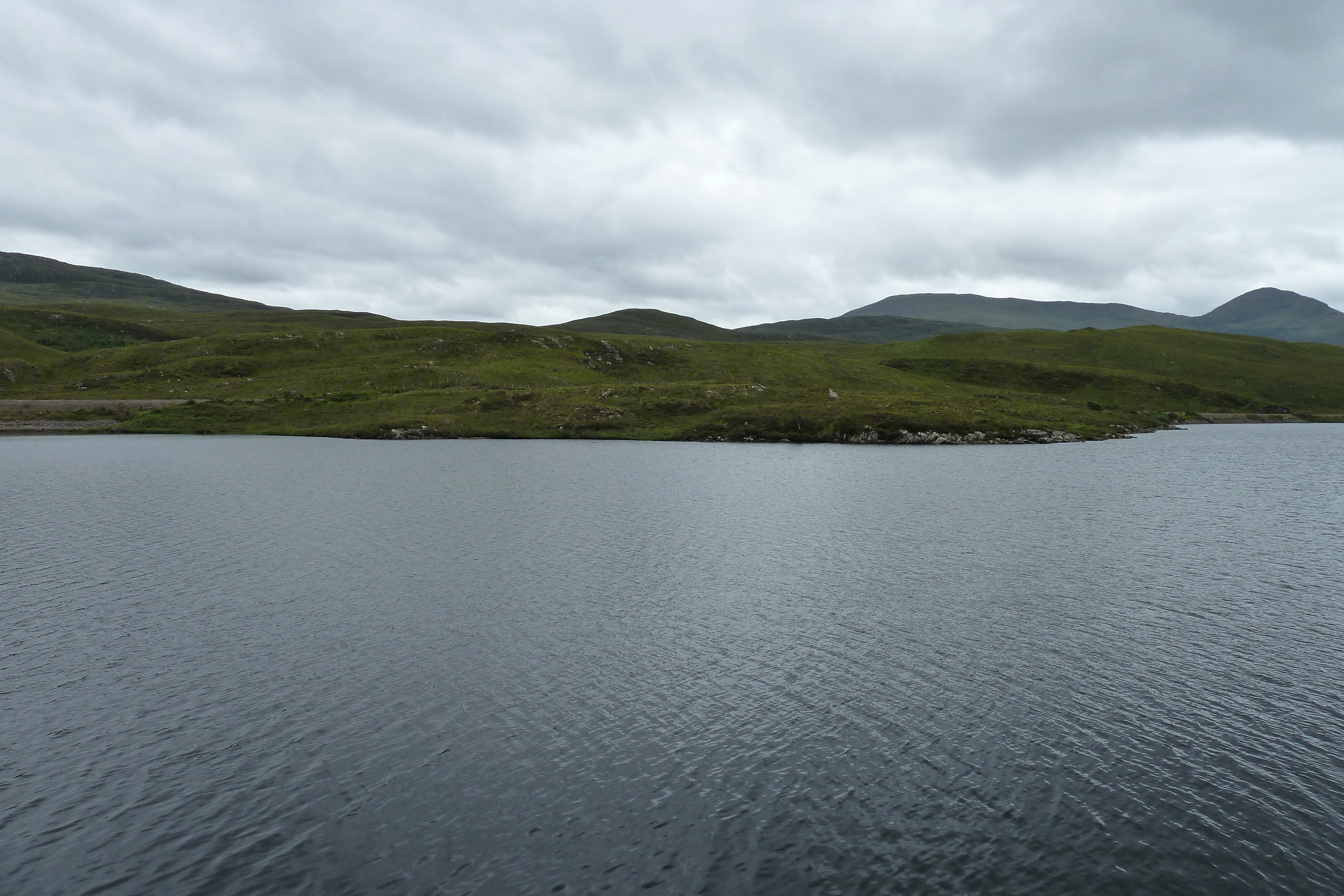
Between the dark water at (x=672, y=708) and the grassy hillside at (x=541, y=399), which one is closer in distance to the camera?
the dark water at (x=672, y=708)

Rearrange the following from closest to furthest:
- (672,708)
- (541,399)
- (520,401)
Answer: (672,708), (520,401), (541,399)

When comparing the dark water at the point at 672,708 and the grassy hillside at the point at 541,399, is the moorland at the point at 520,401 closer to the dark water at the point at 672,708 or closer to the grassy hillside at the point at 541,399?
the grassy hillside at the point at 541,399

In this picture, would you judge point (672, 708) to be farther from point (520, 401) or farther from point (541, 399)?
point (541, 399)

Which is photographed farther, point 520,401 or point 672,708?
point 520,401

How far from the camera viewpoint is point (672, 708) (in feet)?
80.1

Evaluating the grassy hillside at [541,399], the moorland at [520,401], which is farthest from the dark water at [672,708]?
the moorland at [520,401]

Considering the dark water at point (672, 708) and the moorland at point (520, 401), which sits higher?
the moorland at point (520, 401)

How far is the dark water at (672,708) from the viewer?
16969 millimetres

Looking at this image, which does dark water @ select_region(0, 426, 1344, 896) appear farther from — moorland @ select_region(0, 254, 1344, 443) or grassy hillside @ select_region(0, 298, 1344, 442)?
moorland @ select_region(0, 254, 1344, 443)

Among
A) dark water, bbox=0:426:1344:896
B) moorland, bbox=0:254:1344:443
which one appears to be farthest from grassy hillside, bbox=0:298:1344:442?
dark water, bbox=0:426:1344:896

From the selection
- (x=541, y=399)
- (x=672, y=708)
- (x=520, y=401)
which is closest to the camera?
(x=672, y=708)

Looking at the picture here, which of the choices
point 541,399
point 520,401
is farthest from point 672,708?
point 541,399

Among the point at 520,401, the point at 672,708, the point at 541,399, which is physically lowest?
the point at 672,708

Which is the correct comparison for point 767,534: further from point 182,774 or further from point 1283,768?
point 182,774
